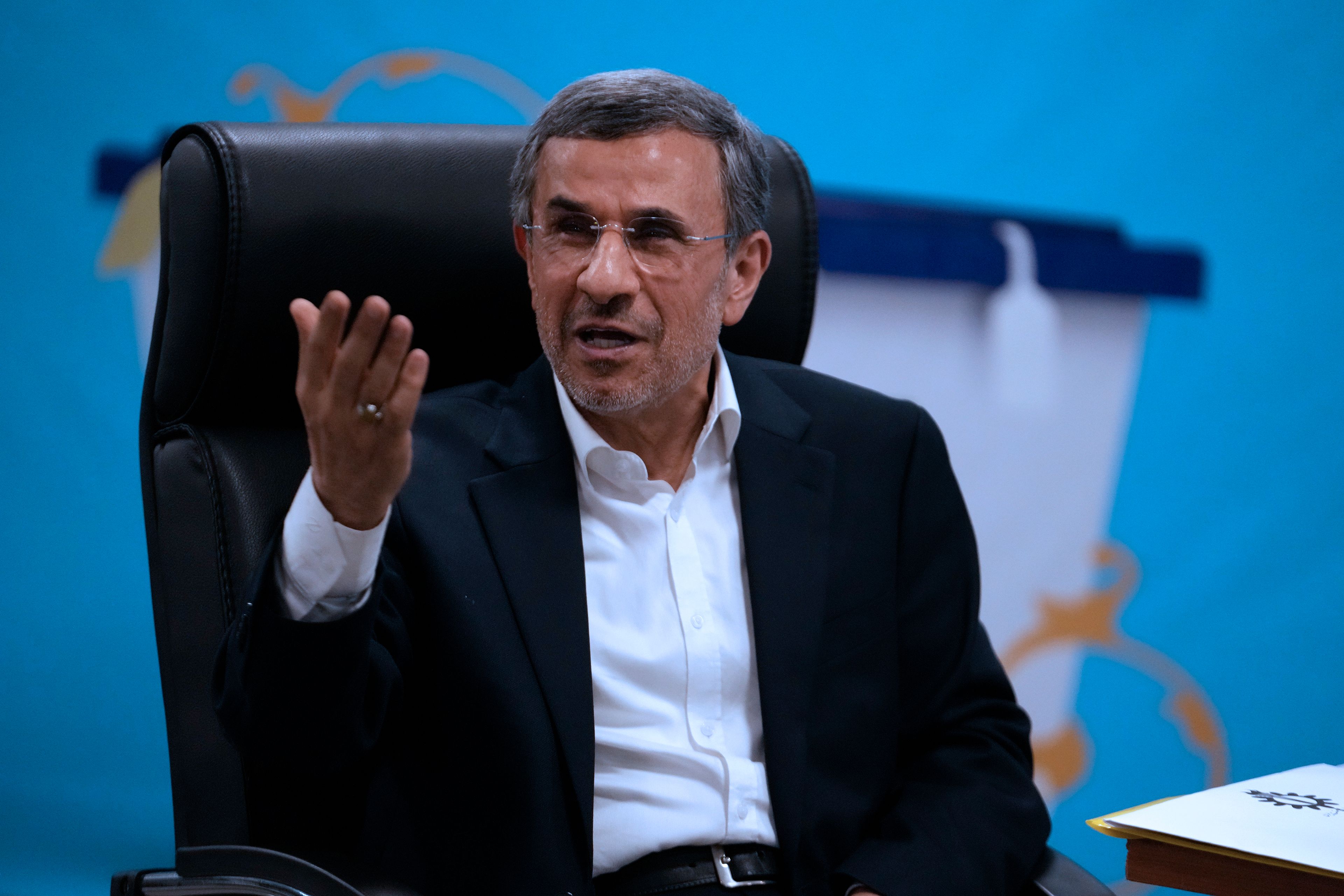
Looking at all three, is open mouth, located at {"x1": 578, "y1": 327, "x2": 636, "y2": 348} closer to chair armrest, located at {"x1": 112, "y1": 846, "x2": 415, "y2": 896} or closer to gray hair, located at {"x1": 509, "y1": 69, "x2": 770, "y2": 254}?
gray hair, located at {"x1": 509, "y1": 69, "x2": 770, "y2": 254}

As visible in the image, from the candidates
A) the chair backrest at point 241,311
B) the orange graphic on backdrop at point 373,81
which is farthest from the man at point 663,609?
the orange graphic on backdrop at point 373,81

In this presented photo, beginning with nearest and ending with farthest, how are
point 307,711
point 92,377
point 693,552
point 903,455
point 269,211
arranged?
point 307,711 < point 269,211 < point 693,552 < point 903,455 < point 92,377

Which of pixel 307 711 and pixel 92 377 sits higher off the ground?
pixel 92 377

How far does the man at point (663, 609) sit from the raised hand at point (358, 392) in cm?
20

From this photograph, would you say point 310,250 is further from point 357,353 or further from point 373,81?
point 373,81

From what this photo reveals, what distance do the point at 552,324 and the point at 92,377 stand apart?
3.44ft

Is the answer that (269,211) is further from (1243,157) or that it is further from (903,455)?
(1243,157)

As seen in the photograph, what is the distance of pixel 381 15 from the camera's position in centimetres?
193

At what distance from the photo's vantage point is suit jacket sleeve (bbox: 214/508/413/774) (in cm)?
96

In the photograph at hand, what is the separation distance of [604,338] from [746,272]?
0.22m

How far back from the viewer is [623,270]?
3.95 feet

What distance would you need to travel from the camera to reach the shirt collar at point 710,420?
49.3 inches

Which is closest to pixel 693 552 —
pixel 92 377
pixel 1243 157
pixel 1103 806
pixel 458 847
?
pixel 458 847

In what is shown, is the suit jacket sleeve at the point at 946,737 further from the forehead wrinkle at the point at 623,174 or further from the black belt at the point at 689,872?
the forehead wrinkle at the point at 623,174
